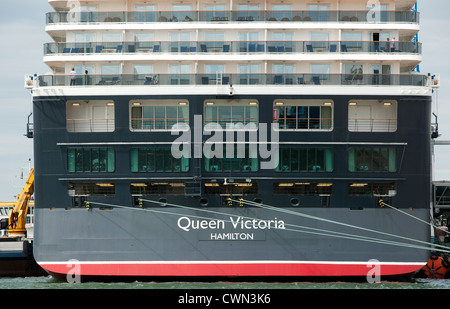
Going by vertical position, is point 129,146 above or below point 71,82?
below

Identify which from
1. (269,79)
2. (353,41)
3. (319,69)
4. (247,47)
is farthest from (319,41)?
(247,47)

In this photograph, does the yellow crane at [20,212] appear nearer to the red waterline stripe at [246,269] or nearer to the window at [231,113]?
the red waterline stripe at [246,269]

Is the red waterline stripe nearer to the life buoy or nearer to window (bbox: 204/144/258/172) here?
window (bbox: 204/144/258/172)

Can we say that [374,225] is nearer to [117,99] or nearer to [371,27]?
[371,27]

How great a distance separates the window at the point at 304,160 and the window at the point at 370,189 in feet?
4.19

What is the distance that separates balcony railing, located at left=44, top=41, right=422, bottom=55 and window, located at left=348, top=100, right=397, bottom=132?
95.2 inches

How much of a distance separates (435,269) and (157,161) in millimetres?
14372

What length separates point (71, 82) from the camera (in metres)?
30.5

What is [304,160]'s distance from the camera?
2939cm

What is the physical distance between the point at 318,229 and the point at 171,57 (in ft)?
32.9

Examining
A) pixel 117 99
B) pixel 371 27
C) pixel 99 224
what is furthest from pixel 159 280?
pixel 371 27

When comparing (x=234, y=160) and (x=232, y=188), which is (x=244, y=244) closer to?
(x=232, y=188)

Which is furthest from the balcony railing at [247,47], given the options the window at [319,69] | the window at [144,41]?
the window at [319,69]

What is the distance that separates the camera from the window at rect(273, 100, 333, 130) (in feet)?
98.3
